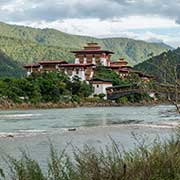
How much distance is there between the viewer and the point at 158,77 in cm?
941

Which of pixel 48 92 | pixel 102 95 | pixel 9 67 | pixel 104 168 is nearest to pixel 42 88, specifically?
pixel 48 92

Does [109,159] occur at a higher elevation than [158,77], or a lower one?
lower

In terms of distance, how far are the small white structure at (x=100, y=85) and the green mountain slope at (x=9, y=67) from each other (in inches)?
2100

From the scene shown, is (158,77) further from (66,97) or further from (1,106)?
(66,97)

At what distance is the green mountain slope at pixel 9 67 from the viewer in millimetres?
151125

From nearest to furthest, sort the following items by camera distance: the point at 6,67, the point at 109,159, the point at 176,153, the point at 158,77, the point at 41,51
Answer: the point at 109,159
the point at 176,153
the point at 158,77
the point at 6,67
the point at 41,51

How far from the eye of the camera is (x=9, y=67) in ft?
509

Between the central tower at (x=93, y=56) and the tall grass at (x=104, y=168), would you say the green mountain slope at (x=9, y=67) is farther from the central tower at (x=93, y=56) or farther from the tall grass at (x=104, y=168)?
the tall grass at (x=104, y=168)

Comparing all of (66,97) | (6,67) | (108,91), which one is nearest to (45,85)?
(66,97)

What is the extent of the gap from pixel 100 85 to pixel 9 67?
6335 centimetres

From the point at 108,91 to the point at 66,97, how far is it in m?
10.9

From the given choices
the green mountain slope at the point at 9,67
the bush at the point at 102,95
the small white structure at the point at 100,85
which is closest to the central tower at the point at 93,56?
the small white structure at the point at 100,85

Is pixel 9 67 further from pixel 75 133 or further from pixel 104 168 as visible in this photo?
pixel 104 168

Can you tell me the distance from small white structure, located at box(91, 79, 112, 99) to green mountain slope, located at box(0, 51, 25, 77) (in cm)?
5334
